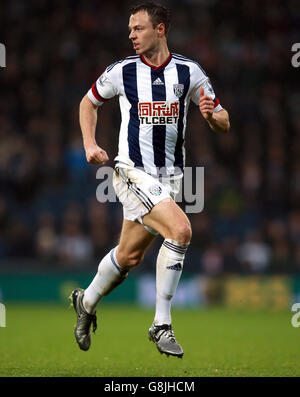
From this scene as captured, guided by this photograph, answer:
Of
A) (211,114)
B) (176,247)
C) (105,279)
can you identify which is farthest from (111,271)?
(211,114)

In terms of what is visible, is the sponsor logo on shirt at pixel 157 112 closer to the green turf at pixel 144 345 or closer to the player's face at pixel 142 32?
the player's face at pixel 142 32

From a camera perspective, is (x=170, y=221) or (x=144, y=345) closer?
(x=170, y=221)

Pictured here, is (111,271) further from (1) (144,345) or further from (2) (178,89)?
(1) (144,345)

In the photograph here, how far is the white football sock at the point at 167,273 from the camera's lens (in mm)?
5426

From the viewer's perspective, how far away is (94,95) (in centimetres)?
608

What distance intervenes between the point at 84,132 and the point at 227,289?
8232mm

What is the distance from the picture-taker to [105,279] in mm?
6180

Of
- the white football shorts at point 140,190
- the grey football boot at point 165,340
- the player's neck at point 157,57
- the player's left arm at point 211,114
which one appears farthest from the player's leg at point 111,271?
the player's neck at point 157,57

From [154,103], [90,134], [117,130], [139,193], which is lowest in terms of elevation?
[139,193]

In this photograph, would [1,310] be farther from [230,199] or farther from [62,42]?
[62,42]

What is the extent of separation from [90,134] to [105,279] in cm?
119

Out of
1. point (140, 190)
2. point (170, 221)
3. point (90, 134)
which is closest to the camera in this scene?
point (170, 221)

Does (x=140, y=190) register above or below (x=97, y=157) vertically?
below

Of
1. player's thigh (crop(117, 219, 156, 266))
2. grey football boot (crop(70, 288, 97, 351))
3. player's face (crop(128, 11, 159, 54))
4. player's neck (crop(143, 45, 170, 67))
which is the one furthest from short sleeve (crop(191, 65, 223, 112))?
grey football boot (crop(70, 288, 97, 351))
